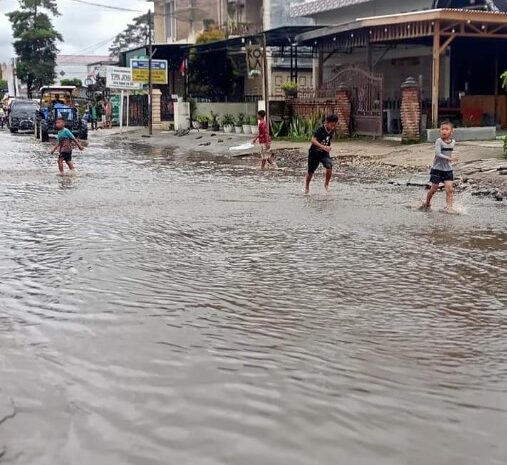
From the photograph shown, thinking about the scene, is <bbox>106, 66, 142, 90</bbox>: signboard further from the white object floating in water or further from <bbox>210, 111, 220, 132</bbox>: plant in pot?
the white object floating in water

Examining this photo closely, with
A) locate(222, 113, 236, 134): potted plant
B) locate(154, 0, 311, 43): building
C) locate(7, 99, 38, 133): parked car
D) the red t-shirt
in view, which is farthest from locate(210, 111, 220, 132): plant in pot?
the red t-shirt

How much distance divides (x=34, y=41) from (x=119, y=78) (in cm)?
3152

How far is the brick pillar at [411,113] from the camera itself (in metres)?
22.0

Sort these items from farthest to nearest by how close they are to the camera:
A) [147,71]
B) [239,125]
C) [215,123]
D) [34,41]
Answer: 1. [34,41]
2. [147,71]
3. [215,123]
4. [239,125]

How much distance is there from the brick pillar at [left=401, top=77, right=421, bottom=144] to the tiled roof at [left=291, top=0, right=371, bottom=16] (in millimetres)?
9445

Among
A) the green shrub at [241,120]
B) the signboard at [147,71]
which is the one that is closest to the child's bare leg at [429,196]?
the green shrub at [241,120]

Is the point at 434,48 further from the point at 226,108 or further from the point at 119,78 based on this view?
the point at 119,78

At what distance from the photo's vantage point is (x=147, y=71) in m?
41.0

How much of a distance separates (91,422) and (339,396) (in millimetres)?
1306

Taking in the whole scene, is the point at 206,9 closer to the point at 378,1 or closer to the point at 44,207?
the point at 378,1

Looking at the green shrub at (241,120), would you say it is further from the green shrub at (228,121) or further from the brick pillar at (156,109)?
the brick pillar at (156,109)

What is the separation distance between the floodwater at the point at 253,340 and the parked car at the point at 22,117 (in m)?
35.1

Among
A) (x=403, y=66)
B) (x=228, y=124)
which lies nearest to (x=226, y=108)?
(x=228, y=124)

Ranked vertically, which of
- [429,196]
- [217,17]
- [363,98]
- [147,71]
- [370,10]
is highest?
[217,17]
